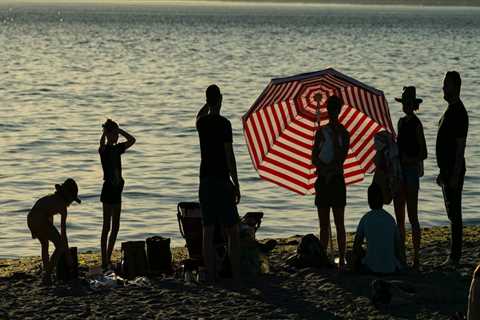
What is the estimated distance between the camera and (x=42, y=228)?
13164mm

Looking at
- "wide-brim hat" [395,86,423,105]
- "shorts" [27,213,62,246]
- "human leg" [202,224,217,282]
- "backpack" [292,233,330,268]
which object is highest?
"wide-brim hat" [395,86,423,105]

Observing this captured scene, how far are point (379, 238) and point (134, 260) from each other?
2695 millimetres

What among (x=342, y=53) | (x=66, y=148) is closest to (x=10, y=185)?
(x=66, y=148)

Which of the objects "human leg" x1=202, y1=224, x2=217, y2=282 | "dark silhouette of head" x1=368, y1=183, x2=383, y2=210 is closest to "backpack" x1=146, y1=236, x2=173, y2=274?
"human leg" x1=202, y1=224, x2=217, y2=282

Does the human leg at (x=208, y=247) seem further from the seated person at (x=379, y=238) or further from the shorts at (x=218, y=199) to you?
the seated person at (x=379, y=238)

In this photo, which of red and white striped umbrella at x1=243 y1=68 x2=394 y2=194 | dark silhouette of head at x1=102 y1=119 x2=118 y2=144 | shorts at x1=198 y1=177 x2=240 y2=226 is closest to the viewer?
shorts at x1=198 y1=177 x2=240 y2=226

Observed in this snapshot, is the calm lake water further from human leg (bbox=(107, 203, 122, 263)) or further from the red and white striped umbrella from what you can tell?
the red and white striped umbrella

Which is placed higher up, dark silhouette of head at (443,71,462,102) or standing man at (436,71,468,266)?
dark silhouette of head at (443,71,462,102)

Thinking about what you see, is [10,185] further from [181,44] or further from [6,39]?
[6,39]

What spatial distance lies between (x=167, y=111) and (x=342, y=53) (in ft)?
198

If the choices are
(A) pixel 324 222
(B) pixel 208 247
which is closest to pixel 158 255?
(B) pixel 208 247

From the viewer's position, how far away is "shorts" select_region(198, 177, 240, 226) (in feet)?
40.5

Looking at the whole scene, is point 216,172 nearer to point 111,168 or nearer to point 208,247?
point 208,247

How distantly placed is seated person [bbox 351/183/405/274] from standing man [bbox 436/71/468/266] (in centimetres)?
84
